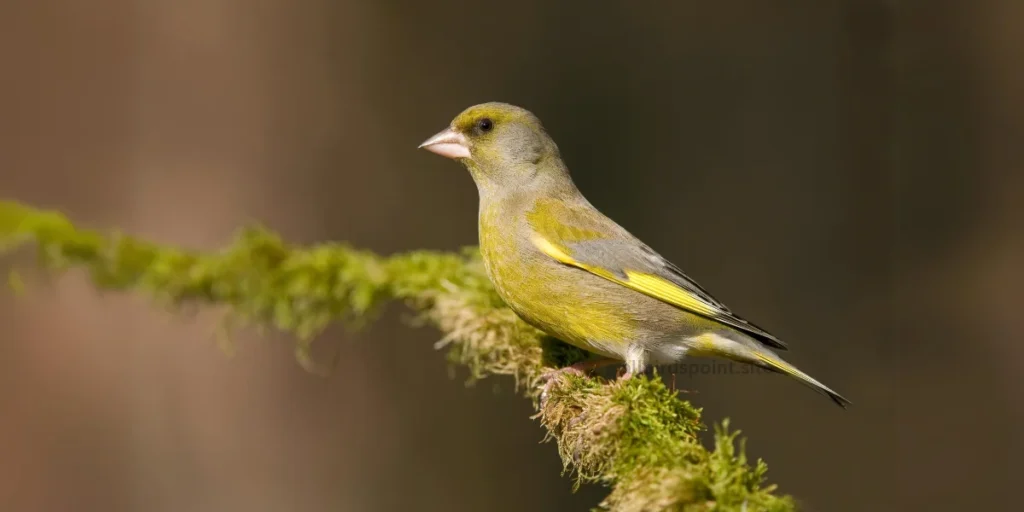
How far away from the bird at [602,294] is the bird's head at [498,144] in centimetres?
16

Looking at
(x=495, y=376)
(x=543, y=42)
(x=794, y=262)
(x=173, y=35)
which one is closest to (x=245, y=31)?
(x=173, y=35)

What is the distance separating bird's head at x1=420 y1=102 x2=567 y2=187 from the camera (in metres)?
3.80

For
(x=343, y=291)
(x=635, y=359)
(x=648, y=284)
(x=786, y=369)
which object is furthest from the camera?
(x=343, y=291)

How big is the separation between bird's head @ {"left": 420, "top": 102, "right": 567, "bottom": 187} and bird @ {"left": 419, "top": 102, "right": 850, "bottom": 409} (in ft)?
0.51

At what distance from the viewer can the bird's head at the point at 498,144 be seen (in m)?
3.80

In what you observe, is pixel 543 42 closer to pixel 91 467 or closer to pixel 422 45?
pixel 422 45

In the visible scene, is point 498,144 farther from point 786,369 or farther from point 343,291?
point 786,369

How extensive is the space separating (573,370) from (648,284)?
50 cm

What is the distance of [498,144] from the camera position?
382cm

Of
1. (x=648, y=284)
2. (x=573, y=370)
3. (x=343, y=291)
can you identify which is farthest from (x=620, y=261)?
(x=343, y=291)

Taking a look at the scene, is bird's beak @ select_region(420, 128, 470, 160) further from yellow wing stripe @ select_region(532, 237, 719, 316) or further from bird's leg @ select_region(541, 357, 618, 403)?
bird's leg @ select_region(541, 357, 618, 403)

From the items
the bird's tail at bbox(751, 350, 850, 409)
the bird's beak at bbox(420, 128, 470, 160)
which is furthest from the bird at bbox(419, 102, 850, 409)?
the bird's beak at bbox(420, 128, 470, 160)

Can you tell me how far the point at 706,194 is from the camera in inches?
301

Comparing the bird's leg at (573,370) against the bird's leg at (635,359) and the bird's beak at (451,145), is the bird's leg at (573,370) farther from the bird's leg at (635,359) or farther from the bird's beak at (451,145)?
the bird's beak at (451,145)
